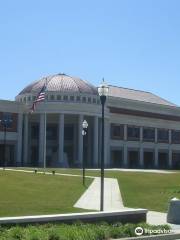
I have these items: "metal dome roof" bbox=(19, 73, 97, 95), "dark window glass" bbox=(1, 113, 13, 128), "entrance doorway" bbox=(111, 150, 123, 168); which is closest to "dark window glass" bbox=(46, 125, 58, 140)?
"metal dome roof" bbox=(19, 73, 97, 95)

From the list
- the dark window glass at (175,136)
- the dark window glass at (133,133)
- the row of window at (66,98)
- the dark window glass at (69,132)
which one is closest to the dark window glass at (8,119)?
the row of window at (66,98)

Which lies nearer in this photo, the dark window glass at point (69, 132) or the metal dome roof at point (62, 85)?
the metal dome roof at point (62, 85)

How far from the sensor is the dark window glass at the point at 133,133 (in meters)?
113

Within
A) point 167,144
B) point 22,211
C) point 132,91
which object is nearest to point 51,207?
point 22,211

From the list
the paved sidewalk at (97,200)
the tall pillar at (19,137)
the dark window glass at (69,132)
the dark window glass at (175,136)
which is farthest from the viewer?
the dark window glass at (175,136)

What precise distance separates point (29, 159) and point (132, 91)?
42.3 m

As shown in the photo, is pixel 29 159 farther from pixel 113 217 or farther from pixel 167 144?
pixel 113 217

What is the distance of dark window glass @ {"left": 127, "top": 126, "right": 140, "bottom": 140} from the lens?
11312 centimetres

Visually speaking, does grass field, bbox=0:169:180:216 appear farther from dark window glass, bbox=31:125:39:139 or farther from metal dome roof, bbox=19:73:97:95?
dark window glass, bbox=31:125:39:139

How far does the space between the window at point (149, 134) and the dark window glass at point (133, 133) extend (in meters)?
2.56

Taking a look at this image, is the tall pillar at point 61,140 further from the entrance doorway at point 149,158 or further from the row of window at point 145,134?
the entrance doorway at point 149,158

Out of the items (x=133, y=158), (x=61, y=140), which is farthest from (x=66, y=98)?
(x=133, y=158)

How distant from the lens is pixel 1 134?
92312mm

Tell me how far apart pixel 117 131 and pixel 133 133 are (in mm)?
4971
